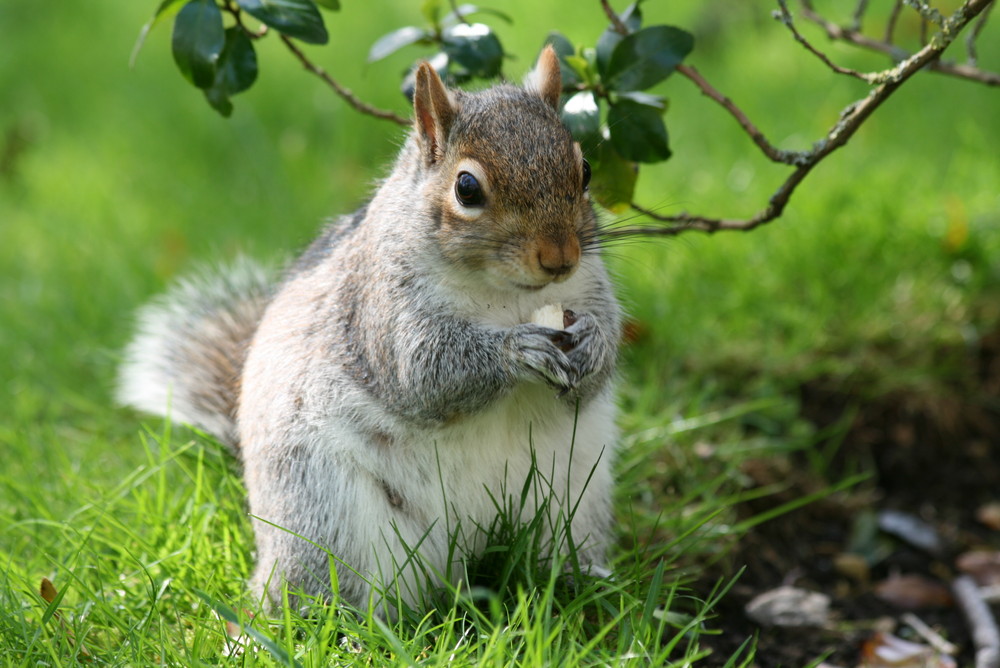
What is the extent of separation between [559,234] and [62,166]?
281 centimetres

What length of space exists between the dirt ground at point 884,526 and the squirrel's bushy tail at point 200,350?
1.05 m

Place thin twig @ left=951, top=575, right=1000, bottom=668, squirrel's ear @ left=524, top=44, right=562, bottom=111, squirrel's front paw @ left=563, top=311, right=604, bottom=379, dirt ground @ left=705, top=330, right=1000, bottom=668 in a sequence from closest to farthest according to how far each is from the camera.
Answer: squirrel's front paw @ left=563, top=311, right=604, bottom=379 → squirrel's ear @ left=524, top=44, right=562, bottom=111 → thin twig @ left=951, top=575, right=1000, bottom=668 → dirt ground @ left=705, top=330, right=1000, bottom=668

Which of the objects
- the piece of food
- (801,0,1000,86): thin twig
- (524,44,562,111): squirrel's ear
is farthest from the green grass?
(801,0,1000,86): thin twig

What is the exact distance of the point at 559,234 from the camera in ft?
4.81

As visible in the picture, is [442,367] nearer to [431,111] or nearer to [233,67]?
[431,111]

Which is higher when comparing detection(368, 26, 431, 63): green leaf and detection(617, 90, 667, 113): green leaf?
detection(368, 26, 431, 63): green leaf

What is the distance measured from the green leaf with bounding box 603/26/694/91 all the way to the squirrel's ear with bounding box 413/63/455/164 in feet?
1.15

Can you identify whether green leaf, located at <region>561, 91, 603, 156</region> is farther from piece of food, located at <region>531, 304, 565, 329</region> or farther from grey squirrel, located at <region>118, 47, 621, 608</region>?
piece of food, located at <region>531, 304, 565, 329</region>

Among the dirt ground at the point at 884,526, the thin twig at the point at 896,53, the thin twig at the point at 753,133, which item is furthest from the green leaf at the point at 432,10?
the dirt ground at the point at 884,526

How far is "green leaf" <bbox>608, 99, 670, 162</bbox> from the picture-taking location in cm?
182

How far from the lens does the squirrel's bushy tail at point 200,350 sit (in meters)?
2.09

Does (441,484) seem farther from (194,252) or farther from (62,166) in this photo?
Answer: (62,166)

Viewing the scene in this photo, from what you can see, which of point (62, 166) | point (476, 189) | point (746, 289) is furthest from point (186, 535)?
point (62, 166)

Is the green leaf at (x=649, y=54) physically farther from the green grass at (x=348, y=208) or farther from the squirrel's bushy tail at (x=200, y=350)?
the squirrel's bushy tail at (x=200, y=350)
